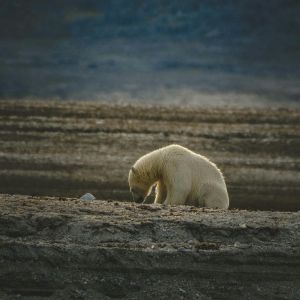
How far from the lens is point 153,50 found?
87812 mm

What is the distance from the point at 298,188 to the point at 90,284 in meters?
13.7

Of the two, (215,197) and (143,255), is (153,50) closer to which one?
(215,197)

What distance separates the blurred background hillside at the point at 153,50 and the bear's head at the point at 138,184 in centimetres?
4729

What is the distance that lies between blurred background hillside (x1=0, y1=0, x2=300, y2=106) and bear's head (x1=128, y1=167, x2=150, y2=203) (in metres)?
47.3

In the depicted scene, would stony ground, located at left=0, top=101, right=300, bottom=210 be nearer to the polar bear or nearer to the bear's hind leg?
the polar bear

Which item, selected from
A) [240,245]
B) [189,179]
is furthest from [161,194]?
[240,245]

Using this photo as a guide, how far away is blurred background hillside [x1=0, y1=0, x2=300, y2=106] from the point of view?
221 ft

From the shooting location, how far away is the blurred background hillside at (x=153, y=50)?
221 ft

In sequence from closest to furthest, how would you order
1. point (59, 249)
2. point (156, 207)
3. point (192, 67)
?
point (59, 249) → point (156, 207) → point (192, 67)

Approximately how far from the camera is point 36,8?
111m

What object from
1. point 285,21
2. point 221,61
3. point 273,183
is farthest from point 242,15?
point 273,183

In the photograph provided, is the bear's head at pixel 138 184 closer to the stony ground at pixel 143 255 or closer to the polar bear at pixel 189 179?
the polar bear at pixel 189 179

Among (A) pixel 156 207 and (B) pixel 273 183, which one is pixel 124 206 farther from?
(B) pixel 273 183

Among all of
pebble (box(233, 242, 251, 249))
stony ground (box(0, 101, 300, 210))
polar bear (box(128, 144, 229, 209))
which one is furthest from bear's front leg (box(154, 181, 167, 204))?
stony ground (box(0, 101, 300, 210))
